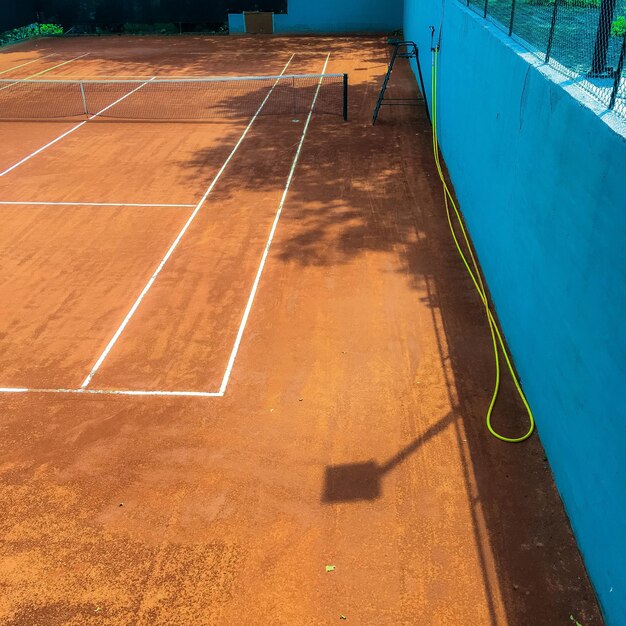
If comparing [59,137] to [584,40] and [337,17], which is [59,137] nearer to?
[584,40]

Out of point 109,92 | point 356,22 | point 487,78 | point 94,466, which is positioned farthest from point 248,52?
point 94,466

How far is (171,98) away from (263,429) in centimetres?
1662

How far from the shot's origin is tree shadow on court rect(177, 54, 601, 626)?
5117 mm

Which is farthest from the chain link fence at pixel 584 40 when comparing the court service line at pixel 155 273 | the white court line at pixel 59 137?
the white court line at pixel 59 137

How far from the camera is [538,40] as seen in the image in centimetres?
771

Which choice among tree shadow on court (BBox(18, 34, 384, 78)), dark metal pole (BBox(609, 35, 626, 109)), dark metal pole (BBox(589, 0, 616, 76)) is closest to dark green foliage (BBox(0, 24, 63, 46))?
tree shadow on court (BBox(18, 34, 384, 78))

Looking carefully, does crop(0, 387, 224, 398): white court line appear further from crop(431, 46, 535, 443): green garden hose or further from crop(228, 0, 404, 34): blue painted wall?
crop(228, 0, 404, 34): blue painted wall

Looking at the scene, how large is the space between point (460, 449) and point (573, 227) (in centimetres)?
246

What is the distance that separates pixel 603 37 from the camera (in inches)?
228

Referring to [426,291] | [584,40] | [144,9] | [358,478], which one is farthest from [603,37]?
[144,9]

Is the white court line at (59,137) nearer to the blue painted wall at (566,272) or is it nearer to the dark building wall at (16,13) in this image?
the blue painted wall at (566,272)

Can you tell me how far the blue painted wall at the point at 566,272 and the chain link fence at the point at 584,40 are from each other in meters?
0.21

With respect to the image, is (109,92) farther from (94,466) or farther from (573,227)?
(573,227)

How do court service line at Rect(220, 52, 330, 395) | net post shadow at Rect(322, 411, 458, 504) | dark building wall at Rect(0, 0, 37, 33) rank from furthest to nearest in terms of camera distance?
dark building wall at Rect(0, 0, 37, 33)
court service line at Rect(220, 52, 330, 395)
net post shadow at Rect(322, 411, 458, 504)
